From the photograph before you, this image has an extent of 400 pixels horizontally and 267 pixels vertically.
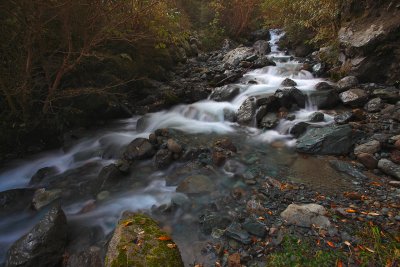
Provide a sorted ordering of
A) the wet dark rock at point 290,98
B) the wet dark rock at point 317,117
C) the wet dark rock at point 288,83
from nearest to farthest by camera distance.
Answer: the wet dark rock at point 317,117 → the wet dark rock at point 290,98 → the wet dark rock at point 288,83

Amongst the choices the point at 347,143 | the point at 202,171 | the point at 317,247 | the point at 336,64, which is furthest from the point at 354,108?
the point at 317,247

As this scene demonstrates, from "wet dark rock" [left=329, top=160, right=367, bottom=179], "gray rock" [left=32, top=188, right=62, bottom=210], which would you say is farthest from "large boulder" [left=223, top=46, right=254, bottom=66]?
A: "gray rock" [left=32, top=188, right=62, bottom=210]

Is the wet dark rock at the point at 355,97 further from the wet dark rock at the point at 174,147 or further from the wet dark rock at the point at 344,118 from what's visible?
the wet dark rock at the point at 174,147

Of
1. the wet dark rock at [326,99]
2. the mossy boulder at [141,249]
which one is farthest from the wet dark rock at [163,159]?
the wet dark rock at [326,99]

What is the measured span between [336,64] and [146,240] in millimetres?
8838

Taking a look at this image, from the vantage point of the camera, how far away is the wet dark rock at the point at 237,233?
3279 mm

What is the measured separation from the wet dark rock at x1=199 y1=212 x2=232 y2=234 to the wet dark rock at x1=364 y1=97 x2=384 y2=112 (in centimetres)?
482

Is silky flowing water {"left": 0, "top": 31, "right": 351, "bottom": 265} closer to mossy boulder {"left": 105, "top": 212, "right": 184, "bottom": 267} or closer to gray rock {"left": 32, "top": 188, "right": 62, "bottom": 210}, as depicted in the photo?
gray rock {"left": 32, "top": 188, "right": 62, "bottom": 210}

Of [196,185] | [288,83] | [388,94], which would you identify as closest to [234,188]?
[196,185]

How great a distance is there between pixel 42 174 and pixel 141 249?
A: 3795 millimetres

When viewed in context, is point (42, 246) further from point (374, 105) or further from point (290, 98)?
point (374, 105)

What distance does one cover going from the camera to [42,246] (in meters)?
3.29

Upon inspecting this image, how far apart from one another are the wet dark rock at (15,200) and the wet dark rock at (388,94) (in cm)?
780

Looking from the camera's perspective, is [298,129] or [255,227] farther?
[298,129]
